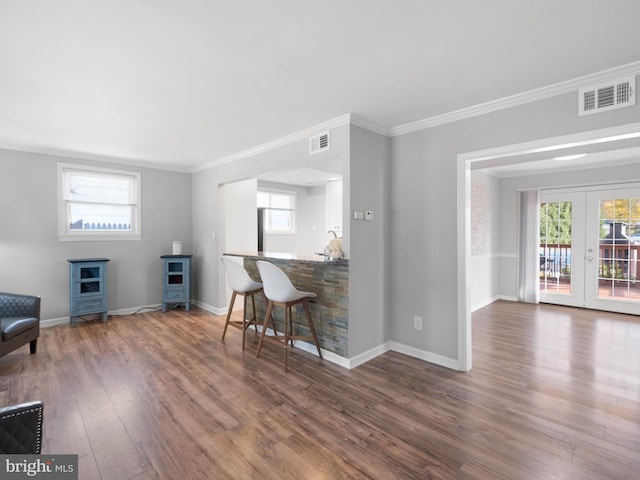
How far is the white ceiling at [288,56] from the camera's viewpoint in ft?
5.50

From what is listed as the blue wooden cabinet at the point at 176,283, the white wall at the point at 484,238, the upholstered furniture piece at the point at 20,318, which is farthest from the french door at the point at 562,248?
the upholstered furniture piece at the point at 20,318

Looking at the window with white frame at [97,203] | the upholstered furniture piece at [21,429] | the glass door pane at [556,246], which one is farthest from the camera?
the glass door pane at [556,246]

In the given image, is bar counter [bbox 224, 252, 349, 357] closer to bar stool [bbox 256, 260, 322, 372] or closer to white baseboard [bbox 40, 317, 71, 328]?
bar stool [bbox 256, 260, 322, 372]

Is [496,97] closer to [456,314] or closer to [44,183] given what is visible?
[456,314]

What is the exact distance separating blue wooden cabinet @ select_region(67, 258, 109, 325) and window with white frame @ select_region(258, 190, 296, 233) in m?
3.35

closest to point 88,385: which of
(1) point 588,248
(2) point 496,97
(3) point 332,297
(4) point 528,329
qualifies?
(3) point 332,297

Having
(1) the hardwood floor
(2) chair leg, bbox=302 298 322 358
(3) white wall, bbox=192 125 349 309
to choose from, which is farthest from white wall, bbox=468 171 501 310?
(2) chair leg, bbox=302 298 322 358

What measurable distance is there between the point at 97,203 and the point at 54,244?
828mm

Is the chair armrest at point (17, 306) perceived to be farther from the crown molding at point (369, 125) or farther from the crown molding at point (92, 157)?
the crown molding at point (369, 125)

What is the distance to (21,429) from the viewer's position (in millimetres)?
1268

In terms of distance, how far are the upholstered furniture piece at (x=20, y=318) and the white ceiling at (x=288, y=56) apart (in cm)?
193

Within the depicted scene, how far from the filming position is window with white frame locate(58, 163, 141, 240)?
473cm

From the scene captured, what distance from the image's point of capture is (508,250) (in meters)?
6.32

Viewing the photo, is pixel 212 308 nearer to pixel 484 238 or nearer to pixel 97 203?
pixel 97 203
